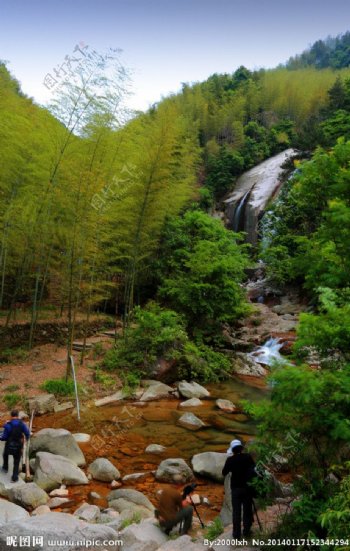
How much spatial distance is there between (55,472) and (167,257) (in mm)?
10072

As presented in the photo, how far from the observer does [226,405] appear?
9117 millimetres

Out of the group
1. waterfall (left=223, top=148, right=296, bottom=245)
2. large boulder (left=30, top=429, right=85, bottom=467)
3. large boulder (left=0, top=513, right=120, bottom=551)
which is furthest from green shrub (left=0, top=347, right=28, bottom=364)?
waterfall (left=223, top=148, right=296, bottom=245)

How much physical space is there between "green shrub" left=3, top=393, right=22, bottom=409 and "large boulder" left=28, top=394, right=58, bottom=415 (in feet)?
0.83

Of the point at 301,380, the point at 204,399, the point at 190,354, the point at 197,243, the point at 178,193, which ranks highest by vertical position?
the point at 178,193

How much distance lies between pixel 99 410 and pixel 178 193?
329 inches

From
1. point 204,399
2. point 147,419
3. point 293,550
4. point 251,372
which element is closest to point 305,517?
point 293,550

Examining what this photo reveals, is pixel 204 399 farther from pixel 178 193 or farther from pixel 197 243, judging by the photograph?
pixel 178 193

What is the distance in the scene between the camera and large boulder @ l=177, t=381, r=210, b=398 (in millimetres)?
9775

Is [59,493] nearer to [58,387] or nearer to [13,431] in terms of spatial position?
[13,431]

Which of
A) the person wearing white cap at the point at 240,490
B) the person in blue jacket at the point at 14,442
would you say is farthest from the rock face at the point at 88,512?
the person wearing white cap at the point at 240,490

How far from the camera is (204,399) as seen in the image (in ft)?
32.0

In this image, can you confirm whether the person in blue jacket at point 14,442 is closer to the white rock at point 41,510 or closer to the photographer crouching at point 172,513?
the white rock at point 41,510

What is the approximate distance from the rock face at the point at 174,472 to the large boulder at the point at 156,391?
137 inches

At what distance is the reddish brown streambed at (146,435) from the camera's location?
18.0 feet
